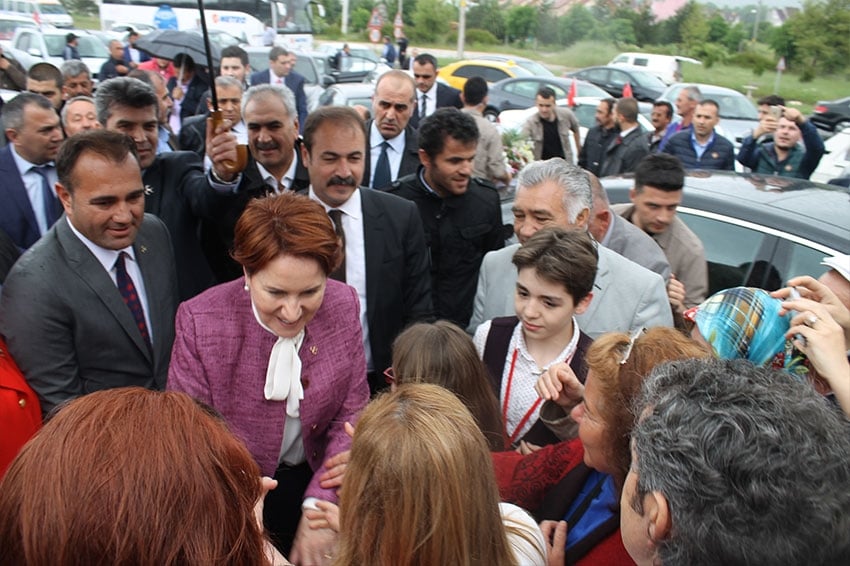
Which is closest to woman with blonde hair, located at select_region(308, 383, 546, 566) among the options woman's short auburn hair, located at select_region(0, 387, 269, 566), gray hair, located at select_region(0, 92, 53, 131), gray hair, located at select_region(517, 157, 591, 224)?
woman's short auburn hair, located at select_region(0, 387, 269, 566)

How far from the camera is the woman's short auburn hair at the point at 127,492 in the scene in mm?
1257

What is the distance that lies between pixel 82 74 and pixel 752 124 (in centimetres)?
1467

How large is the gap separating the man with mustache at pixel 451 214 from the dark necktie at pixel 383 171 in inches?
52.6

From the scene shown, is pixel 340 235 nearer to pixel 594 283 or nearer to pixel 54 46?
pixel 594 283

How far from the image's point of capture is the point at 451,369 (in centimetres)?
252

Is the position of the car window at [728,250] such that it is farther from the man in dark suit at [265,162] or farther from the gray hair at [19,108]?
the gray hair at [19,108]

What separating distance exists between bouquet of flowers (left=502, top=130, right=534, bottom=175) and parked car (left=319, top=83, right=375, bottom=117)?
16.1 ft

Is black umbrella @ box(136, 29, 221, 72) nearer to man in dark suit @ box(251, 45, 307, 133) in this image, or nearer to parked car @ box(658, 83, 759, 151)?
man in dark suit @ box(251, 45, 307, 133)

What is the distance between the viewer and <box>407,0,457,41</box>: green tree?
4919 centimetres

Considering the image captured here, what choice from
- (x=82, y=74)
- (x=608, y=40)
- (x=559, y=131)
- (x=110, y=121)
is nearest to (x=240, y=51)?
(x=82, y=74)

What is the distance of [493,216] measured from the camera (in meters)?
4.31

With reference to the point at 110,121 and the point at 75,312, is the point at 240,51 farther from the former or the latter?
the point at 75,312

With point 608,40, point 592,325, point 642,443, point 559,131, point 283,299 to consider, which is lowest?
point 608,40

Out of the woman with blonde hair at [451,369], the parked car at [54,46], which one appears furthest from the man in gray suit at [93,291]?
the parked car at [54,46]
